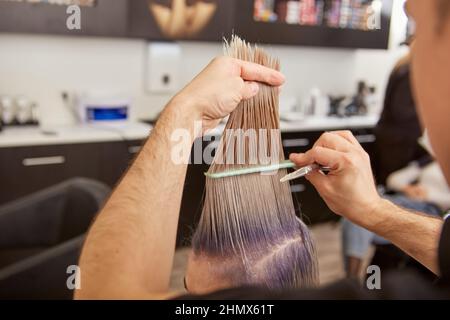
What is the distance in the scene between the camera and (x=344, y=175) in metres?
0.78

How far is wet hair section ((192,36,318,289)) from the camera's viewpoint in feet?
2.38

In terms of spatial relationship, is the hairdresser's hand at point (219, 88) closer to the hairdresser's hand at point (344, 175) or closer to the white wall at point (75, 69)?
the hairdresser's hand at point (344, 175)

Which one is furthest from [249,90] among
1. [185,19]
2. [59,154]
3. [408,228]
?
[59,154]

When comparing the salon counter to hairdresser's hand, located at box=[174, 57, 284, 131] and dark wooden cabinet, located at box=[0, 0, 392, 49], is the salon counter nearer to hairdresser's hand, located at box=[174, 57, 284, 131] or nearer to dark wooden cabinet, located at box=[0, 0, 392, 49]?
dark wooden cabinet, located at box=[0, 0, 392, 49]

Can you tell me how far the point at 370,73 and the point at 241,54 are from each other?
127 cm

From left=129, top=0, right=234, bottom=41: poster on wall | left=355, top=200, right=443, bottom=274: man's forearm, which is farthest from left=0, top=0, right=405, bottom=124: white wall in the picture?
left=355, top=200, right=443, bottom=274: man's forearm

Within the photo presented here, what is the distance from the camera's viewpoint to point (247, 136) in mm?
732

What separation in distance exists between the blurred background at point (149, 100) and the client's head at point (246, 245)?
0.03 metres

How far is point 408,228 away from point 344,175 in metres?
0.13

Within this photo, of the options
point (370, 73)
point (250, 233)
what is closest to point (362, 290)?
point (250, 233)

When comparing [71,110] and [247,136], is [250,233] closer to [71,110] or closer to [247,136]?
[247,136]

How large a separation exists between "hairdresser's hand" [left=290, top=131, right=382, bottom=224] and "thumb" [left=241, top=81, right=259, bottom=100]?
120mm

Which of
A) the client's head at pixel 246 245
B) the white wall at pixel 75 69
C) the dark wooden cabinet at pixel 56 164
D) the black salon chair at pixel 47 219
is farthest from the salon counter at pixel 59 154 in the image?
the client's head at pixel 246 245

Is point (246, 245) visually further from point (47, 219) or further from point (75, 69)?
point (75, 69)
